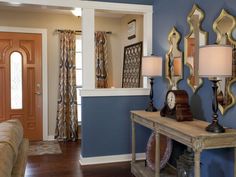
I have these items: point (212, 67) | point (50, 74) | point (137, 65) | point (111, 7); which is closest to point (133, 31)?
point (137, 65)

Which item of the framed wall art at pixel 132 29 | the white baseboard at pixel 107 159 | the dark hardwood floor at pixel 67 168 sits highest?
the framed wall art at pixel 132 29

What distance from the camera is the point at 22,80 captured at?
502cm

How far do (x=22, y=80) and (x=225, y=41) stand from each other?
3.73 meters

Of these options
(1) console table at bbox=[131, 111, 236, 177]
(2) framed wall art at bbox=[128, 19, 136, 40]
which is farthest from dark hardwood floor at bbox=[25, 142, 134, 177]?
(2) framed wall art at bbox=[128, 19, 136, 40]

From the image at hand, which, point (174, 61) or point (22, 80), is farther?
point (22, 80)

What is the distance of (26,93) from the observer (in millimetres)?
5051

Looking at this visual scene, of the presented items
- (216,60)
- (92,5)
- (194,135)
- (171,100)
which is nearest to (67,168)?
(171,100)

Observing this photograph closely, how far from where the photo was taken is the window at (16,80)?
498cm

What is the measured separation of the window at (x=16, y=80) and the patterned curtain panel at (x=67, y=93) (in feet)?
2.36

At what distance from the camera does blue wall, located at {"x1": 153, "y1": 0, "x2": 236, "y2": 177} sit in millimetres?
2467

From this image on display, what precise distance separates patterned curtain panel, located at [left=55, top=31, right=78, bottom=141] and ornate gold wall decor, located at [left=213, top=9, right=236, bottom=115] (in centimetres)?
312

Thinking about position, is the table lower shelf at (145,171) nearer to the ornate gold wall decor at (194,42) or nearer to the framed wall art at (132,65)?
the ornate gold wall decor at (194,42)

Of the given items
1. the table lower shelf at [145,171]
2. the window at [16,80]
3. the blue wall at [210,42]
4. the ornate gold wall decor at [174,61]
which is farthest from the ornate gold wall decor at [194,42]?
the window at [16,80]

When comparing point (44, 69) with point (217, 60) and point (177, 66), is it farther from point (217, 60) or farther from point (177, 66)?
point (217, 60)
